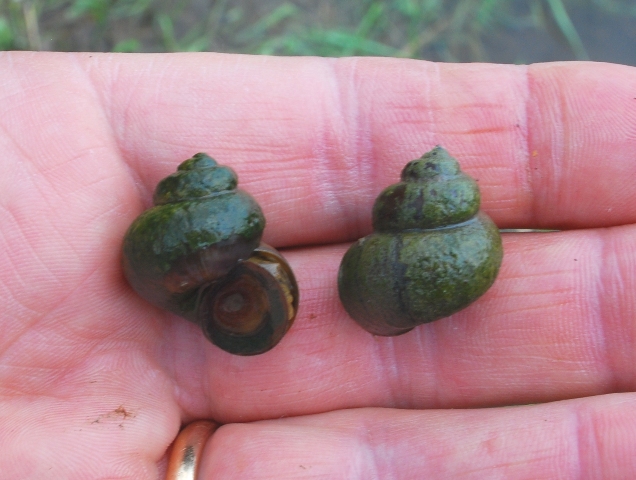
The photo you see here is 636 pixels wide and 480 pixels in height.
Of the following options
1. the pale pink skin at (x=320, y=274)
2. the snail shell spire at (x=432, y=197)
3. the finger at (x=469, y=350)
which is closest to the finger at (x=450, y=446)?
the pale pink skin at (x=320, y=274)

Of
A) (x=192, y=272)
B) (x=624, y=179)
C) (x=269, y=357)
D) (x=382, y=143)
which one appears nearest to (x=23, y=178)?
(x=192, y=272)

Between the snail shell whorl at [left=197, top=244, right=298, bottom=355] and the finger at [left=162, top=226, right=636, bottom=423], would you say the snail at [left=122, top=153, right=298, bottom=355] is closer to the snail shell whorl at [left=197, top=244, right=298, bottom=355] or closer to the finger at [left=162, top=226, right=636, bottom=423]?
the snail shell whorl at [left=197, top=244, right=298, bottom=355]

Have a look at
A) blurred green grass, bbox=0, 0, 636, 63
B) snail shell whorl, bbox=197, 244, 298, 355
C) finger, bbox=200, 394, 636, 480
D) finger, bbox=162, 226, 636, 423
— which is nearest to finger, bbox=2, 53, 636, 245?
finger, bbox=162, 226, 636, 423

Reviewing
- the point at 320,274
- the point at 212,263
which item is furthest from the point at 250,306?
the point at 320,274

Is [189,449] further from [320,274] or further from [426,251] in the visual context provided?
[426,251]

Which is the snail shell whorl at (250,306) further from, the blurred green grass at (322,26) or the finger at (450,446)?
the blurred green grass at (322,26)

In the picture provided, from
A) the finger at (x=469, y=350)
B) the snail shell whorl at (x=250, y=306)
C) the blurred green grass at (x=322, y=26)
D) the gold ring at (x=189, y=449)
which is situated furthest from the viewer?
the blurred green grass at (x=322, y=26)
